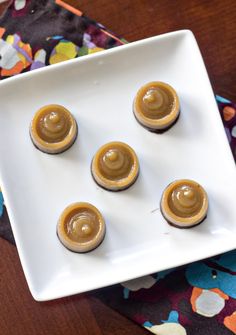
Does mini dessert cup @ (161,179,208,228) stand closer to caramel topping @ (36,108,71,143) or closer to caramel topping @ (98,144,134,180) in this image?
caramel topping @ (98,144,134,180)

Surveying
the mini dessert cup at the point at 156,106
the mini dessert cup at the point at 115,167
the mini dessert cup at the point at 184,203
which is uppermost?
the mini dessert cup at the point at 156,106

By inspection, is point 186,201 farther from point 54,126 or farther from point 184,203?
point 54,126

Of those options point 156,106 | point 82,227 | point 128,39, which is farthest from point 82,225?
point 128,39

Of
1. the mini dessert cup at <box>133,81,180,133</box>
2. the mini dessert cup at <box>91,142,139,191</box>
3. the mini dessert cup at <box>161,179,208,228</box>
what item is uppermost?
the mini dessert cup at <box>133,81,180,133</box>

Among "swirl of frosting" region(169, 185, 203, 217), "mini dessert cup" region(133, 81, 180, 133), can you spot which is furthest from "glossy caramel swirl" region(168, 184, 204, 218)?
"mini dessert cup" region(133, 81, 180, 133)

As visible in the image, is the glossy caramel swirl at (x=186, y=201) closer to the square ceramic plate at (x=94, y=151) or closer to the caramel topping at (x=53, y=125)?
the square ceramic plate at (x=94, y=151)

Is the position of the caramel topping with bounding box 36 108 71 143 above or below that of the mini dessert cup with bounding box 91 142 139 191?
above

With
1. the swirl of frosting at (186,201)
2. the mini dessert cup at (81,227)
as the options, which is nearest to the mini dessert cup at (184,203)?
the swirl of frosting at (186,201)

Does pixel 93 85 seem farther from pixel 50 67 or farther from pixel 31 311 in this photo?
pixel 31 311
